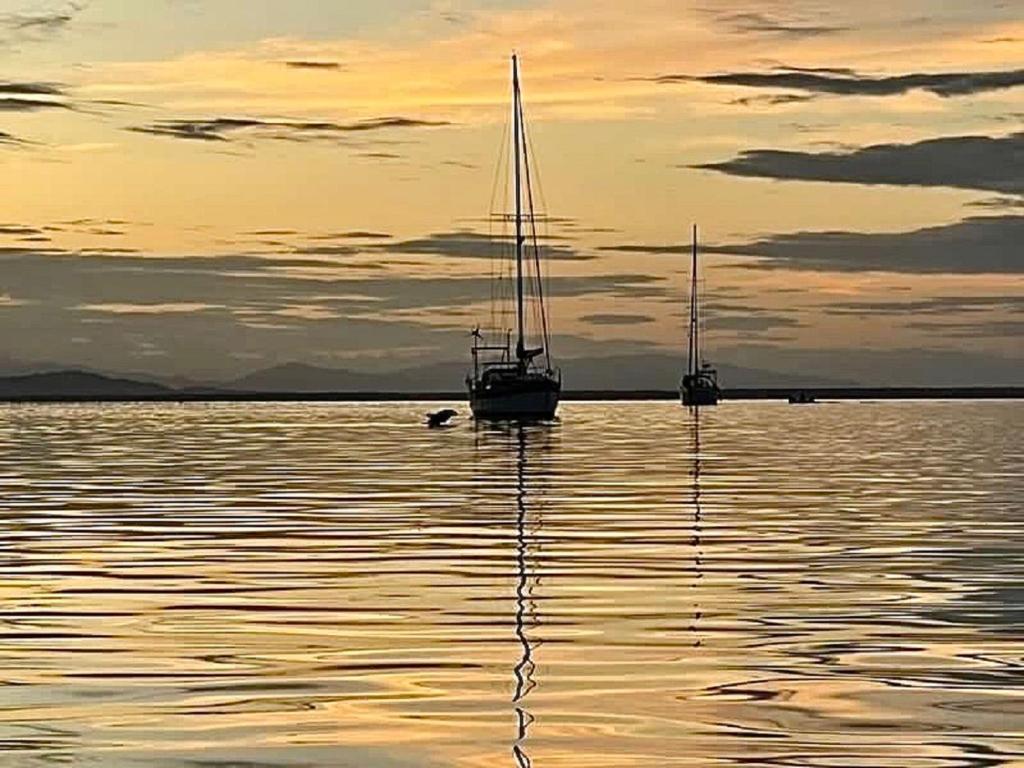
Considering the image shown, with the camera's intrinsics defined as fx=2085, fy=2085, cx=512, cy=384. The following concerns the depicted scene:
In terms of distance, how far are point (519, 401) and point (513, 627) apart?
83591mm

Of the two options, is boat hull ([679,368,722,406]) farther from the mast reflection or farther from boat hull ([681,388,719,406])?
the mast reflection

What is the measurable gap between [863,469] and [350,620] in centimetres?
3639

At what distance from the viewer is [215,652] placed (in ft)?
58.0

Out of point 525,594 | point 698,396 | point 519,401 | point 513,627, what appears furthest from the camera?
point 698,396

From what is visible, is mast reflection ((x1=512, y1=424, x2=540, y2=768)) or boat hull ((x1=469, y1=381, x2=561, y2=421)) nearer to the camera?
mast reflection ((x1=512, y1=424, x2=540, y2=768))

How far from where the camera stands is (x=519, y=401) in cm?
10294

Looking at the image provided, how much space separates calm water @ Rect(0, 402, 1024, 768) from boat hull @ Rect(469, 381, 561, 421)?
192 ft

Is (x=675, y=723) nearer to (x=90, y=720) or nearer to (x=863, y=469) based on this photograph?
(x=90, y=720)

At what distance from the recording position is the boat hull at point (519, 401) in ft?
337

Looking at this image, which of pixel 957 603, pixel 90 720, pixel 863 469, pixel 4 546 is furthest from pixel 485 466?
pixel 90 720

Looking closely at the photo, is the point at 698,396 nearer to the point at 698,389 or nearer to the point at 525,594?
the point at 698,389

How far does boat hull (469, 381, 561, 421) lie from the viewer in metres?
103

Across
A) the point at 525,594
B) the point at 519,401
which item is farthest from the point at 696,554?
the point at 519,401

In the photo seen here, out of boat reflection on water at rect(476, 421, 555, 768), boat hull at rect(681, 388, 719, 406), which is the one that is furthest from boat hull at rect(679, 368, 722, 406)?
boat reflection on water at rect(476, 421, 555, 768)
